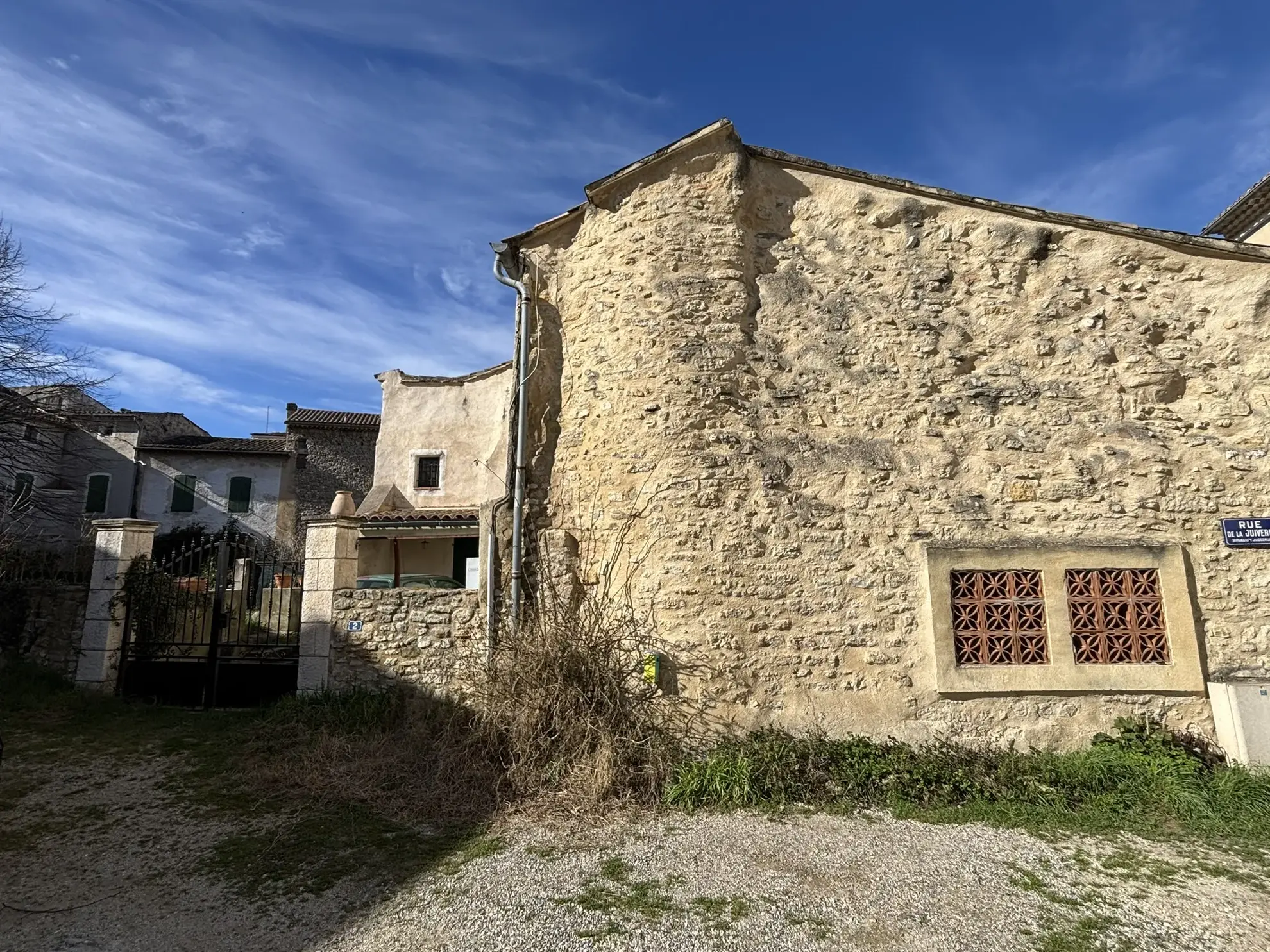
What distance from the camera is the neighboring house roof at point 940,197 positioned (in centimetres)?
744

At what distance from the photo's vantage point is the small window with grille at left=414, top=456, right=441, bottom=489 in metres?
19.3

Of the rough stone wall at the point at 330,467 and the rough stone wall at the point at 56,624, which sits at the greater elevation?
the rough stone wall at the point at 330,467

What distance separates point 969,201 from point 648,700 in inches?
254

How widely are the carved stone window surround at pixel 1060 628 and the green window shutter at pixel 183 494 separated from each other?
91.2 ft

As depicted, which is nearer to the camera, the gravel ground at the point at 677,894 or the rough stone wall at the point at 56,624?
the gravel ground at the point at 677,894

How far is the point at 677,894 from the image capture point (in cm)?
428

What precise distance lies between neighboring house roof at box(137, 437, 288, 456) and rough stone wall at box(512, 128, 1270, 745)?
23.1m

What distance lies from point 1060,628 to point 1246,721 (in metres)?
1.71

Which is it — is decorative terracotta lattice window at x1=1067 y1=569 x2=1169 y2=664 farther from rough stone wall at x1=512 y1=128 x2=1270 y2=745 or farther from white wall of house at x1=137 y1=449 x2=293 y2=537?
white wall of house at x1=137 y1=449 x2=293 y2=537

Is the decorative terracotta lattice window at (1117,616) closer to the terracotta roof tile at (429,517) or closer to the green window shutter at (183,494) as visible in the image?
the terracotta roof tile at (429,517)

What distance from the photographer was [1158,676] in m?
6.50

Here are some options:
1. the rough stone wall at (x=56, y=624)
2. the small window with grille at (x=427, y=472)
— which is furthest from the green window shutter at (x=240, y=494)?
the rough stone wall at (x=56, y=624)

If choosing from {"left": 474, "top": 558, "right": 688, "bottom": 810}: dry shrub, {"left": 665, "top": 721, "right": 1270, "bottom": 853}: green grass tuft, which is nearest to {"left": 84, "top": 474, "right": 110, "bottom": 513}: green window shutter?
{"left": 474, "top": 558, "right": 688, "bottom": 810}: dry shrub

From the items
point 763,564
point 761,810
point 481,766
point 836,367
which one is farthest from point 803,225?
point 481,766
